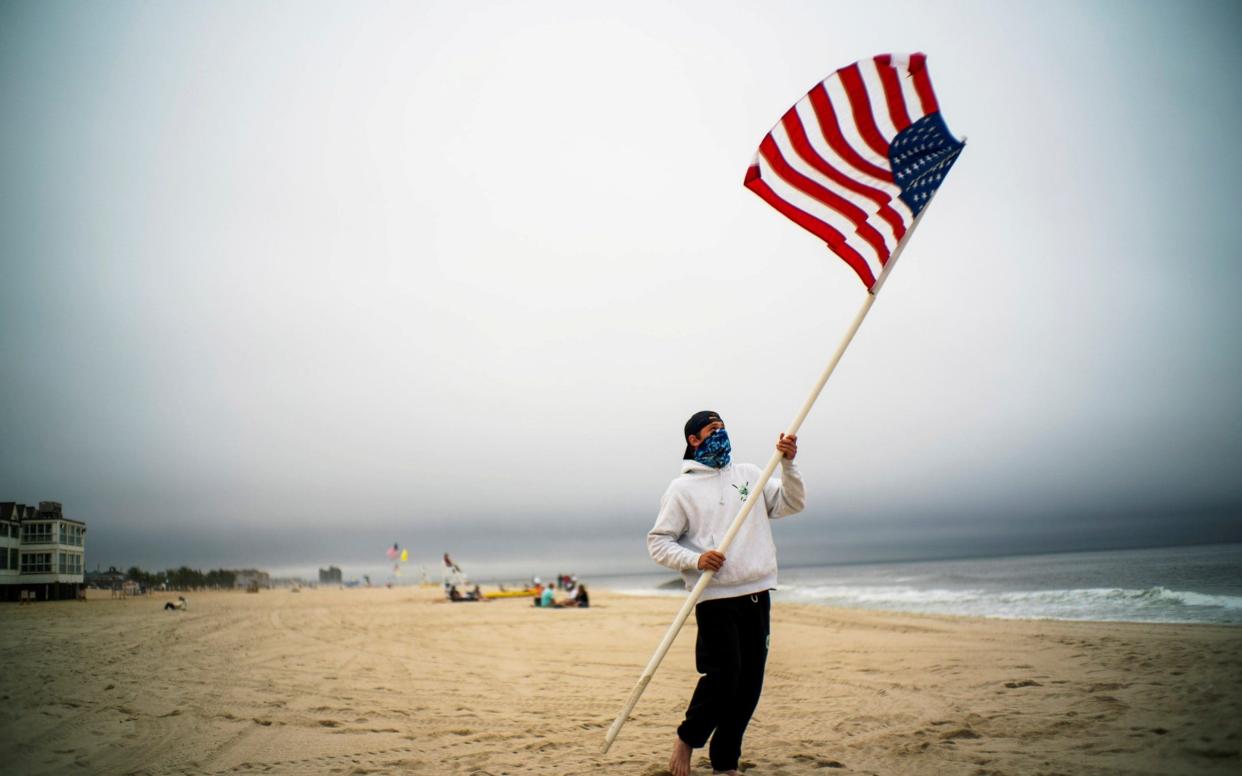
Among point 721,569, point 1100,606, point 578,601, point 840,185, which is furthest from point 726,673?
point 578,601

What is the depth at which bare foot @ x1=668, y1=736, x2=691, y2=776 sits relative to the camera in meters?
3.63

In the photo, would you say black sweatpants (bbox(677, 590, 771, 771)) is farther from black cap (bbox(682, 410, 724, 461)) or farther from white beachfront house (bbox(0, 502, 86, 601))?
white beachfront house (bbox(0, 502, 86, 601))

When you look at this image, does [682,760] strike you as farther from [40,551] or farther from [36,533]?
[40,551]

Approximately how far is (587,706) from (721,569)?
10.5ft

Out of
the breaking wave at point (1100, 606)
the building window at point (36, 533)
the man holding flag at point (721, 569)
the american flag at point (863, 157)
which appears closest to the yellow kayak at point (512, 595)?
the breaking wave at point (1100, 606)

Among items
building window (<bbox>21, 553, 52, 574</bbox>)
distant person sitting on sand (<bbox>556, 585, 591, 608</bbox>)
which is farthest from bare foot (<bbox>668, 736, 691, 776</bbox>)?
distant person sitting on sand (<bbox>556, 585, 591, 608</bbox>)

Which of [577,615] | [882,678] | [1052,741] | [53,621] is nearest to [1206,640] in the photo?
[882,678]

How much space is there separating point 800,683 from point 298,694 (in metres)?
5.22

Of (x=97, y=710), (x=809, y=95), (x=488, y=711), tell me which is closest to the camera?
(x=809, y=95)

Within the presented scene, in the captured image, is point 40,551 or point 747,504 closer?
point 747,504

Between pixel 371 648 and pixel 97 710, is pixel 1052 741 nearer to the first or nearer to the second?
pixel 97 710

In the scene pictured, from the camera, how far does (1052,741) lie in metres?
3.92

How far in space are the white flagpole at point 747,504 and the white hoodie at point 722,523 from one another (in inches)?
3.0

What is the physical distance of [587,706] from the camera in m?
6.04
